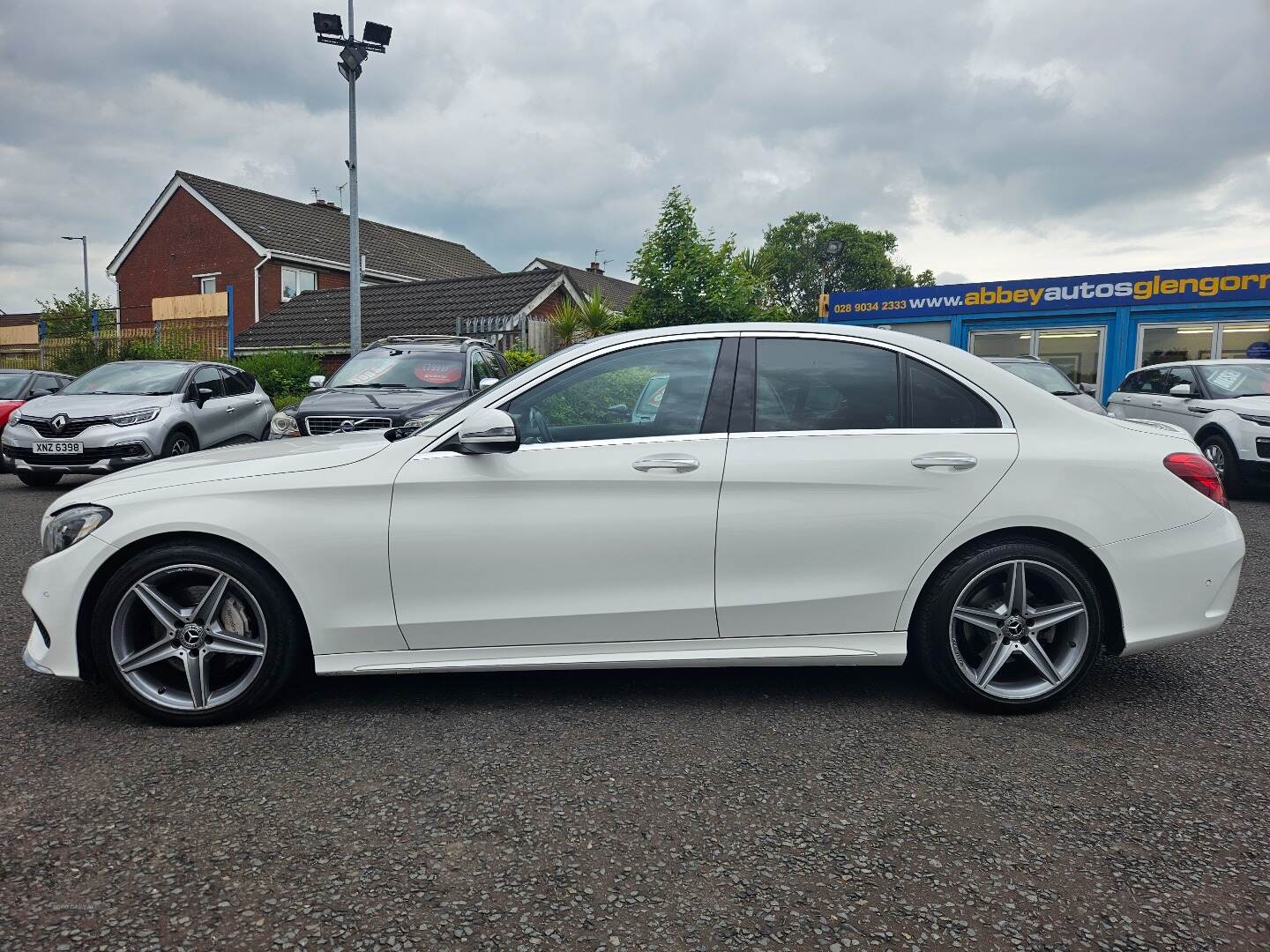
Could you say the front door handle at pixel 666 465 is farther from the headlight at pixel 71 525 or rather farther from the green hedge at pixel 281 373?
the green hedge at pixel 281 373

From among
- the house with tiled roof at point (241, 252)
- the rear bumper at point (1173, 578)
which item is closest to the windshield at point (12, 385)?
the rear bumper at point (1173, 578)

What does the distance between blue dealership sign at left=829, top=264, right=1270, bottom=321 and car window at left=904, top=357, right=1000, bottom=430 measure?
17.9m

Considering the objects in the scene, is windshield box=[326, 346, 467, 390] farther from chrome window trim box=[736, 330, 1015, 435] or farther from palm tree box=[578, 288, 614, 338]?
palm tree box=[578, 288, 614, 338]

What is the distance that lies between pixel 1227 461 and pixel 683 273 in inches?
530

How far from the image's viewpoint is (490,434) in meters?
3.41

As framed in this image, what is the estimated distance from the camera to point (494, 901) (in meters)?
2.34

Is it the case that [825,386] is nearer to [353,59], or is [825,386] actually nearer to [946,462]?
[946,462]

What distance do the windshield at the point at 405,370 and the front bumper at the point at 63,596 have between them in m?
6.75

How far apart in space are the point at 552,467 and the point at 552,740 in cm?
100

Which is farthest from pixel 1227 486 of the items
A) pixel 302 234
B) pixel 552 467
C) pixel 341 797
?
pixel 302 234

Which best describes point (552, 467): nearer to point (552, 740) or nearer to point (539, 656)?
point (539, 656)

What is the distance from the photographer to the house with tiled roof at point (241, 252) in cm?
3325

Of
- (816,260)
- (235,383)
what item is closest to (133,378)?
(235,383)

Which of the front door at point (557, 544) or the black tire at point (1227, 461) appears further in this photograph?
the black tire at point (1227, 461)
